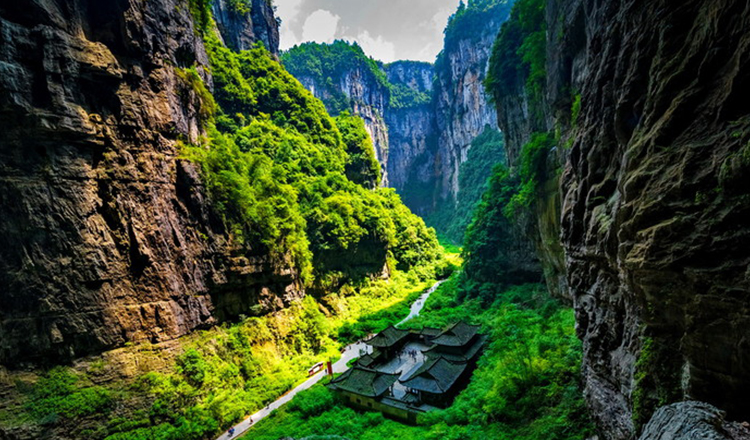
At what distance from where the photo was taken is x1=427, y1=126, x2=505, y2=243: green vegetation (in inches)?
3019

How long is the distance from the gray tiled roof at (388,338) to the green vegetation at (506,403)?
5936mm

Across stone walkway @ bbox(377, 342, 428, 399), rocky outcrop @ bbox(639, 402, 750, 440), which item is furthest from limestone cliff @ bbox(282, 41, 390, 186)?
rocky outcrop @ bbox(639, 402, 750, 440)

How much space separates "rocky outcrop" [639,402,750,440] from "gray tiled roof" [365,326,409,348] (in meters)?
20.7

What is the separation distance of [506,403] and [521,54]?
2943cm

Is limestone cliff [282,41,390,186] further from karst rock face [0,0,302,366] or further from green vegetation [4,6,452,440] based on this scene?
karst rock face [0,0,302,366]

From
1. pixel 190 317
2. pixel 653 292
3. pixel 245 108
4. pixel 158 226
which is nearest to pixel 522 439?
pixel 653 292

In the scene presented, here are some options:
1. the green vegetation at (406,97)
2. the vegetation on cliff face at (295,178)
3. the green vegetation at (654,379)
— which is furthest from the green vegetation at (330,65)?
the green vegetation at (654,379)

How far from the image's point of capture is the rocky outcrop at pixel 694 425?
183 inches

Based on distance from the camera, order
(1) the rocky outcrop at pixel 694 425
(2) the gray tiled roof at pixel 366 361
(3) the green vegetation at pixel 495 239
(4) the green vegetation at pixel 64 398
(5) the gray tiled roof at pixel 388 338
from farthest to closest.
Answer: (3) the green vegetation at pixel 495 239 < (5) the gray tiled roof at pixel 388 338 < (2) the gray tiled roof at pixel 366 361 < (4) the green vegetation at pixel 64 398 < (1) the rocky outcrop at pixel 694 425

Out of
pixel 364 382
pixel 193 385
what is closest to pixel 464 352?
pixel 364 382

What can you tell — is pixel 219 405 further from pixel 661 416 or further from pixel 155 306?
pixel 661 416

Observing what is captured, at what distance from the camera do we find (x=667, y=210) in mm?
6262

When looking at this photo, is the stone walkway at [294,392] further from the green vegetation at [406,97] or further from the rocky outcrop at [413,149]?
the green vegetation at [406,97]

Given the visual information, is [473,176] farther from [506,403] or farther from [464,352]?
[506,403]
